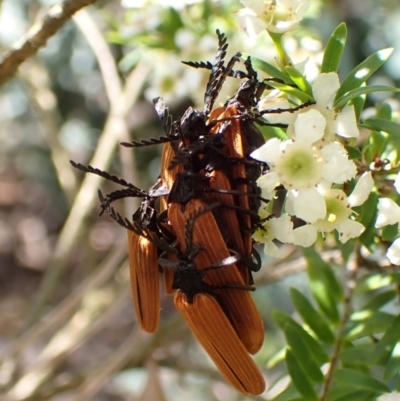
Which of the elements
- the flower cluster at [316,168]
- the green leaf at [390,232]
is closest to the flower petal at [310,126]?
the flower cluster at [316,168]

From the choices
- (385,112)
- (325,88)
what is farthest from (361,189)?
(385,112)

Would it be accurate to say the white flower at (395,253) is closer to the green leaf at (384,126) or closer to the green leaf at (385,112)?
the green leaf at (384,126)

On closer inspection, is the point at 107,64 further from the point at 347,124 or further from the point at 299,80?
the point at 347,124

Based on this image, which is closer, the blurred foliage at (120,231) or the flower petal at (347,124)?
the flower petal at (347,124)

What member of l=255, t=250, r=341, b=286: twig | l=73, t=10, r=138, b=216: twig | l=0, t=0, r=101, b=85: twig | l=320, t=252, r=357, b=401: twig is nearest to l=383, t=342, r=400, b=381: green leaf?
l=320, t=252, r=357, b=401: twig

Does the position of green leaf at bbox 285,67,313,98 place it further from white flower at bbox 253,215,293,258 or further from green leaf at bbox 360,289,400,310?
green leaf at bbox 360,289,400,310

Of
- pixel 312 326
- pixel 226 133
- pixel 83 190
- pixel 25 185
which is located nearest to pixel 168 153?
pixel 226 133
